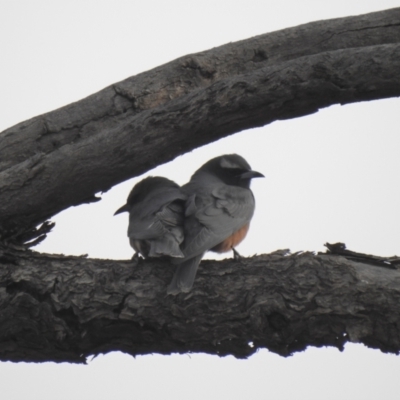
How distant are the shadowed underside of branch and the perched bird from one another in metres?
0.64

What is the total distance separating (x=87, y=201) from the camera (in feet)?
17.4

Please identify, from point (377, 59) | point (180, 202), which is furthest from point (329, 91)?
point (180, 202)

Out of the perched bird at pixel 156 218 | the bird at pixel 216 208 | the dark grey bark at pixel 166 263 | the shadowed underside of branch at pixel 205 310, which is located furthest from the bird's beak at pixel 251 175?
the shadowed underside of branch at pixel 205 310

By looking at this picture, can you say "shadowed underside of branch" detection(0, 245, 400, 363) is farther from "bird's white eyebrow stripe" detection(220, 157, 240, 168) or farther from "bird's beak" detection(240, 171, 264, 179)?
"bird's white eyebrow stripe" detection(220, 157, 240, 168)

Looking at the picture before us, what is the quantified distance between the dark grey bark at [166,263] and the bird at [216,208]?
1.19 feet

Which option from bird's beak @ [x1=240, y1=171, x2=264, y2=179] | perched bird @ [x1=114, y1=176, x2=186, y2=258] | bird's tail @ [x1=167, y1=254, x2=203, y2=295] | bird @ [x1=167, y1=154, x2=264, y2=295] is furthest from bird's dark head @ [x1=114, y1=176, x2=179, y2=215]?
bird's tail @ [x1=167, y1=254, x2=203, y2=295]

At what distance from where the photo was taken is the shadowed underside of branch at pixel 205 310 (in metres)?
4.43

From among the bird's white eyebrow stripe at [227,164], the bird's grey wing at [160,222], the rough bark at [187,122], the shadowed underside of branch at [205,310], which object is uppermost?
the rough bark at [187,122]

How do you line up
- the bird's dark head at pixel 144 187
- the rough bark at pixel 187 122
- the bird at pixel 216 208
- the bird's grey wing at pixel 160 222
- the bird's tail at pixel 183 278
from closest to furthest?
1. the bird's tail at pixel 183 278
2. the rough bark at pixel 187 122
3. the bird's grey wing at pixel 160 222
4. the bird at pixel 216 208
5. the bird's dark head at pixel 144 187

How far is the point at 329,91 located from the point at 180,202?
1.72 metres

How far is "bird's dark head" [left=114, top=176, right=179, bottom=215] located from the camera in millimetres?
6717

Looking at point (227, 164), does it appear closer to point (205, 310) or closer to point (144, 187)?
point (144, 187)

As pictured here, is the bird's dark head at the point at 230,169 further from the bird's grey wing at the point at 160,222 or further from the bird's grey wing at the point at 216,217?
the bird's grey wing at the point at 160,222

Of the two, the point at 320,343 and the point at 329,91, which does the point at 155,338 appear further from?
the point at 329,91
